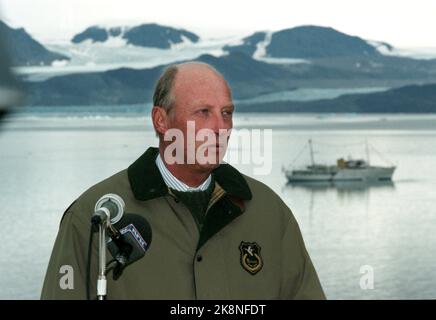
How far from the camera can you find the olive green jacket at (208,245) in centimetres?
332

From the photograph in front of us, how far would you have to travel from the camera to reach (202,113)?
3283 millimetres

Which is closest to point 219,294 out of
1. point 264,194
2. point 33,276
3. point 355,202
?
point 264,194

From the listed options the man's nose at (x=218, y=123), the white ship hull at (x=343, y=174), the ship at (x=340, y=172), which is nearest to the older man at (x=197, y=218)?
the man's nose at (x=218, y=123)

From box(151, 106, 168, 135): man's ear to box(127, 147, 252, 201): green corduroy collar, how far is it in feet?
0.26

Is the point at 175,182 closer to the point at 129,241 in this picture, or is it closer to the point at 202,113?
the point at 202,113

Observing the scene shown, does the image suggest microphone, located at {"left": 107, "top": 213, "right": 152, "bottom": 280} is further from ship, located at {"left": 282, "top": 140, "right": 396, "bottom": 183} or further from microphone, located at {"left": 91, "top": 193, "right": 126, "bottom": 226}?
ship, located at {"left": 282, "top": 140, "right": 396, "bottom": 183}

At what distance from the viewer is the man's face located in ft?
10.6

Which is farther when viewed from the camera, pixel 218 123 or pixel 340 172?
pixel 340 172

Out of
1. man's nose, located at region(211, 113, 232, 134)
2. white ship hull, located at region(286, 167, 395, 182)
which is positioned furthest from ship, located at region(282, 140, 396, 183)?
man's nose, located at region(211, 113, 232, 134)

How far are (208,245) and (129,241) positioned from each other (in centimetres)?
78

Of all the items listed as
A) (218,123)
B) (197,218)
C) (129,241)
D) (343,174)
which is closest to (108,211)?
(129,241)
